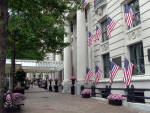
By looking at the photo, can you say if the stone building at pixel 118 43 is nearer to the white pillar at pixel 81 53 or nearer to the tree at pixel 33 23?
the white pillar at pixel 81 53

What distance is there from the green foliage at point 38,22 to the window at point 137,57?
530 cm

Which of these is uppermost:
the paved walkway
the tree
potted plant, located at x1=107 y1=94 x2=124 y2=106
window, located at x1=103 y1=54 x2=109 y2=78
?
the tree

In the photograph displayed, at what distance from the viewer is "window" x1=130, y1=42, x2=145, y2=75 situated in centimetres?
1212

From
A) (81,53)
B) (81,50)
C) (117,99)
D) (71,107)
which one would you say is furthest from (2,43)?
(81,50)

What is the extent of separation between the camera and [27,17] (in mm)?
11391

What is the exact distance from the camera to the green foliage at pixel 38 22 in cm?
1006

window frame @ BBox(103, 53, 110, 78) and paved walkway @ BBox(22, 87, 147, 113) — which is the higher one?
window frame @ BBox(103, 53, 110, 78)

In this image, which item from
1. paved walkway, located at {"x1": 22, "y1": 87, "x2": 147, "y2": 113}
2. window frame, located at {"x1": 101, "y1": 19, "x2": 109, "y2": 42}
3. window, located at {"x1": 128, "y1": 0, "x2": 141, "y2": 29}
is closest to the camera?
paved walkway, located at {"x1": 22, "y1": 87, "x2": 147, "y2": 113}

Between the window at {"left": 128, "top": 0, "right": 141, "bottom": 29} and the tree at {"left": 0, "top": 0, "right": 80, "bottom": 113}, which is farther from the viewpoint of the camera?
the window at {"left": 128, "top": 0, "right": 141, "bottom": 29}

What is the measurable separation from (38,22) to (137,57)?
24.7ft

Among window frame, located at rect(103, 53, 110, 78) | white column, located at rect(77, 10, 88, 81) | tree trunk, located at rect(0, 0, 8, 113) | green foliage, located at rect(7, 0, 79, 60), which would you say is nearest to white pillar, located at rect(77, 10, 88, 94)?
white column, located at rect(77, 10, 88, 81)

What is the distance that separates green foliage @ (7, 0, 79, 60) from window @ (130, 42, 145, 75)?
530cm

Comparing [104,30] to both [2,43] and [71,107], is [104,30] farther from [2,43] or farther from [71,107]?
[2,43]

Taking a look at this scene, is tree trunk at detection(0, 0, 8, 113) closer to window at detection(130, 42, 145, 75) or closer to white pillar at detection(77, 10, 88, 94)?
window at detection(130, 42, 145, 75)
